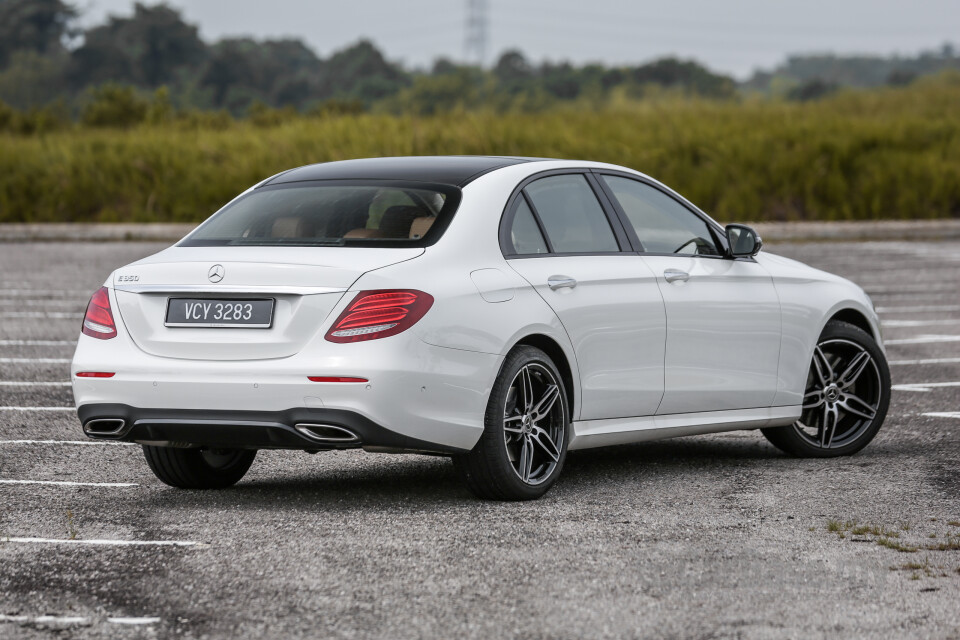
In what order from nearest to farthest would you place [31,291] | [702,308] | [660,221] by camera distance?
[702,308]
[660,221]
[31,291]

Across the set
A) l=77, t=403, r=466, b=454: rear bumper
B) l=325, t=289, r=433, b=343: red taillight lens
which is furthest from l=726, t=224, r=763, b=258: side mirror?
l=325, t=289, r=433, b=343: red taillight lens

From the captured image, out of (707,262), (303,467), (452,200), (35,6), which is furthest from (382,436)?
(35,6)

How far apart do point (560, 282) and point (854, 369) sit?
2425mm

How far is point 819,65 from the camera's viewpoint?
381 feet

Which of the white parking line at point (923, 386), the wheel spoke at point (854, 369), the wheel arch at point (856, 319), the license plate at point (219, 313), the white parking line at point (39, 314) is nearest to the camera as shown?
the license plate at point (219, 313)

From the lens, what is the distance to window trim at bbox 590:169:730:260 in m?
7.93

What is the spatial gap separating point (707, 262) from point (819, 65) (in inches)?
4403

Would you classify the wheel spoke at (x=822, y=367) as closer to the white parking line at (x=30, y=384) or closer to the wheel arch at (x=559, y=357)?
the wheel arch at (x=559, y=357)

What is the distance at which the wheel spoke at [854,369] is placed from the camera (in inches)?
349

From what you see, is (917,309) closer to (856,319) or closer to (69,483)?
(856,319)

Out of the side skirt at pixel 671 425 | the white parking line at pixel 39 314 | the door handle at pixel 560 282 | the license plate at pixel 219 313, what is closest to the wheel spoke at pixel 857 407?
the side skirt at pixel 671 425

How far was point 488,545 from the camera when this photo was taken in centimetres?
610

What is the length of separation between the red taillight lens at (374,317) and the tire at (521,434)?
2.08 ft

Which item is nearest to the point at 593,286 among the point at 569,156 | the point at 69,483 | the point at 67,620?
the point at 69,483
